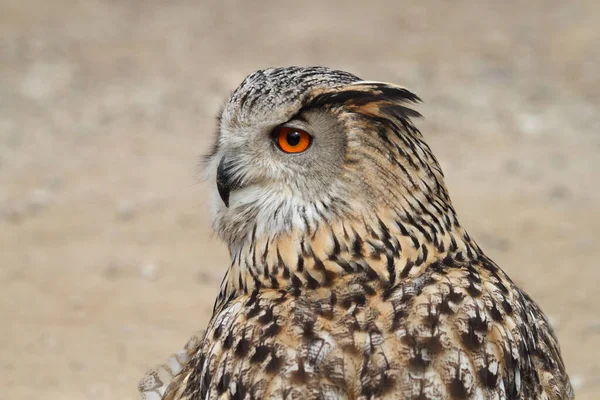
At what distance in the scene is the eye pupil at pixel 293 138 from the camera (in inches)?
95.4

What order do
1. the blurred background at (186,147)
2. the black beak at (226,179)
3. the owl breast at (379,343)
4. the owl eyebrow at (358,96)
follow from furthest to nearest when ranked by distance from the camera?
the blurred background at (186,147), the black beak at (226,179), the owl eyebrow at (358,96), the owl breast at (379,343)

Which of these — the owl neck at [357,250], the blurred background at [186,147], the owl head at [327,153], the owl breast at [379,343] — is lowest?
the owl breast at [379,343]

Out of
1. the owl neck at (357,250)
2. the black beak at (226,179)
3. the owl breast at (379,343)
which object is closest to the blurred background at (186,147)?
the black beak at (226,179)

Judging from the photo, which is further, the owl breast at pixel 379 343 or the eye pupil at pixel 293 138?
the eye pupil at pixel 293 138

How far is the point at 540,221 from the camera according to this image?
679 cm

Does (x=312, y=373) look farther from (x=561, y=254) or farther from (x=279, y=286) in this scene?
(x=561, y=254)

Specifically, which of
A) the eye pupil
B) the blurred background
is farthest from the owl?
the blurred background

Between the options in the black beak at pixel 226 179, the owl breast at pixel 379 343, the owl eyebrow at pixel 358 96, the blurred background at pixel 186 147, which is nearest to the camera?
the owl breast at pixel 379 343

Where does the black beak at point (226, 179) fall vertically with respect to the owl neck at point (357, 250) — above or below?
above

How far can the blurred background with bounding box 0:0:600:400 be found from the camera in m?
5.27

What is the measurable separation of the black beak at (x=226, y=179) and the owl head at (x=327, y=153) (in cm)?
2

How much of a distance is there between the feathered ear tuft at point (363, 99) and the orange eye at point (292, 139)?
0.07 m

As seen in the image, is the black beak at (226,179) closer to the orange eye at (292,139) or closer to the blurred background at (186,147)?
the orange eye at (292,139)

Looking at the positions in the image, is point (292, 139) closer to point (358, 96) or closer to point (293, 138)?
point (293, 138)
